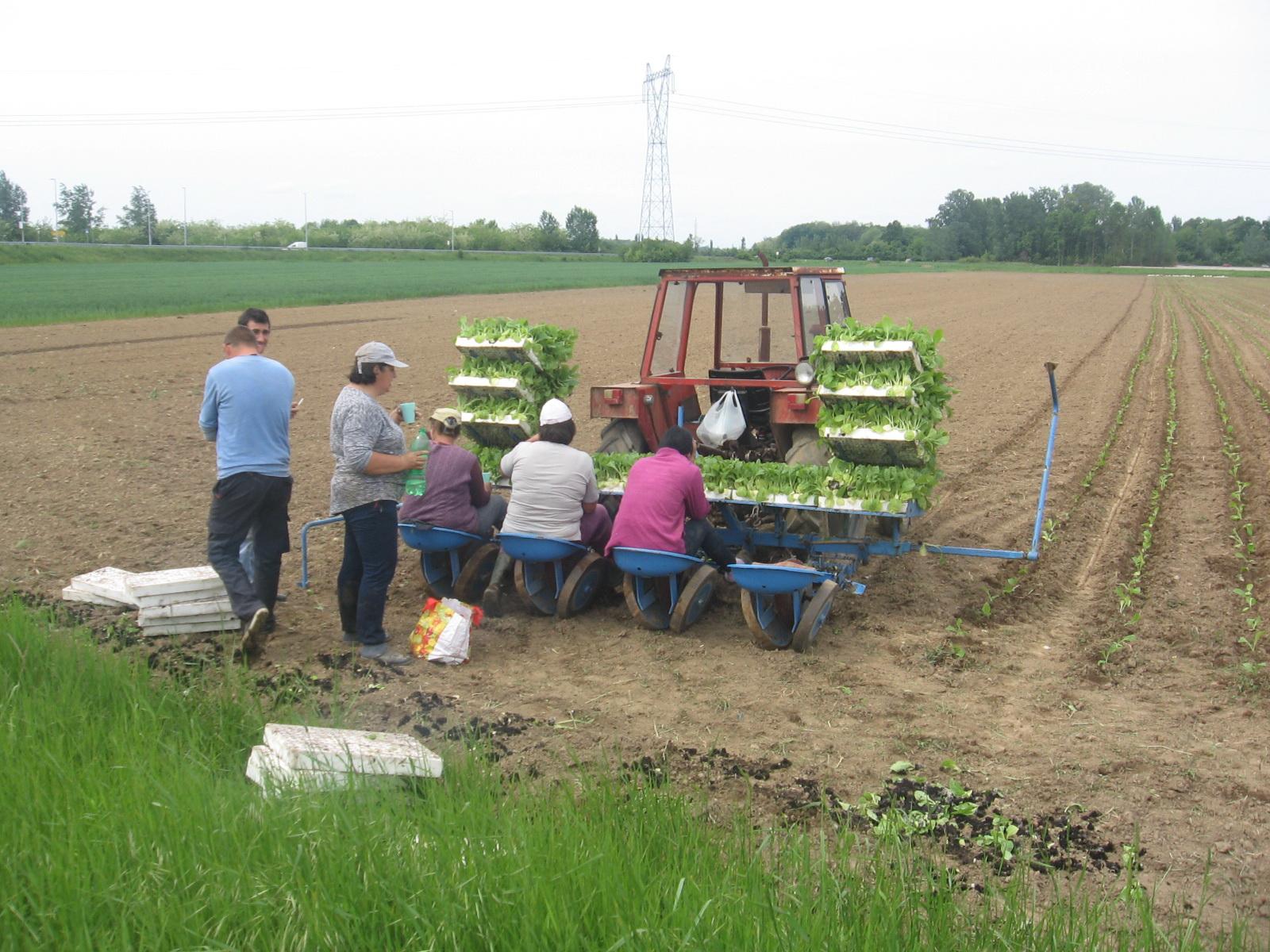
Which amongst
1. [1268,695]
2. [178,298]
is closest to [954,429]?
[1268,695]

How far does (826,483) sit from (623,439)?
2.02 meters

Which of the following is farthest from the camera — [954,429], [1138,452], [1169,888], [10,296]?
[10,296]

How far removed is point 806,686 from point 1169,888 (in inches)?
95.5

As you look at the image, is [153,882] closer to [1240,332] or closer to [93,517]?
[93,517]

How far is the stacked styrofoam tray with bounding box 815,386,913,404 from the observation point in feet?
22.7

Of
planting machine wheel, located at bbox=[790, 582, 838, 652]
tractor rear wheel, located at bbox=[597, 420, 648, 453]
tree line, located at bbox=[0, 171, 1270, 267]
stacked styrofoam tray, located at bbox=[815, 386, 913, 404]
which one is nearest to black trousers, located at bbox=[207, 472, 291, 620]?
tractor rear wheel, located at bbox=[597, 420, 648, 453]

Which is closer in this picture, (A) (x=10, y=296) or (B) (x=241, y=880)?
(B) (x=241, y=880)

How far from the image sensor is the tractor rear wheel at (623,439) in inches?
343

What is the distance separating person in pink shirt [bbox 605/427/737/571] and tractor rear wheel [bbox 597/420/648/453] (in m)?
1.36

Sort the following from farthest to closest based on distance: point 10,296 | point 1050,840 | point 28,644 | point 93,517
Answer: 1. point 10,296
2. point 93,517
3. point 28,644
4. point 1050,840

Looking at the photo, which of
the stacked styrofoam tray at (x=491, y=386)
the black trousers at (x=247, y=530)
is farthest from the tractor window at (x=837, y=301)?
the black trousers at (x=247, y=530)

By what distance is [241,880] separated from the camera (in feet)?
11.5

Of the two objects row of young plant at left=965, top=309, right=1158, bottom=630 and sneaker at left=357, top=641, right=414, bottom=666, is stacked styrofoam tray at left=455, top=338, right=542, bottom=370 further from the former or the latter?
row of young plant at left=965, top=309, right=1158, bottom=630

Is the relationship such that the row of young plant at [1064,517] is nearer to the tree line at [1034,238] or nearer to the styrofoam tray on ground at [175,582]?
the styrofoam tray on ground at [175,582]
